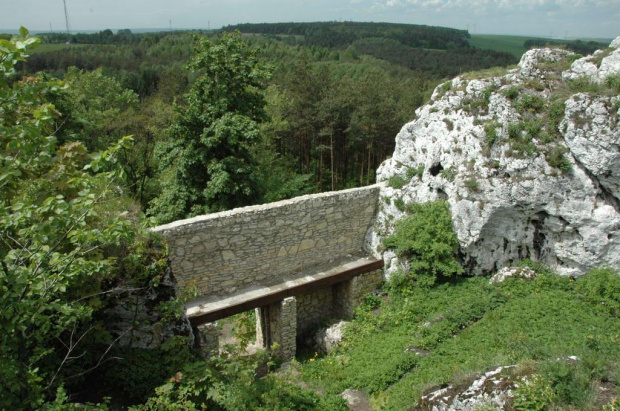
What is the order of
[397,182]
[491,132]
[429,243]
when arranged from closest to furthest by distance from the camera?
1. [491,132]
2. [429,243]
3. [397,182]

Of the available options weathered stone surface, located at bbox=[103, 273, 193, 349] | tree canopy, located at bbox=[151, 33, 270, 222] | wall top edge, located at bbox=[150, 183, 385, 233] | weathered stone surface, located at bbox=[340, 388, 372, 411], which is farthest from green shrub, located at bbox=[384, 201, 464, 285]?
weathered stone surface, located at bbox=[103, 273, 193, 349]

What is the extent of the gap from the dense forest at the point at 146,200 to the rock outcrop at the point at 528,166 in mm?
1178

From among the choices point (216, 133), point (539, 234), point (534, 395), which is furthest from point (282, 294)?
point (534, 395)

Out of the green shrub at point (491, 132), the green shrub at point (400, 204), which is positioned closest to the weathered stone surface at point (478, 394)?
the green shrub at point (400, 204)

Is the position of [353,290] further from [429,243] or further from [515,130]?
[515,130]

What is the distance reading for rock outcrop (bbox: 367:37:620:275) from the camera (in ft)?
33.2

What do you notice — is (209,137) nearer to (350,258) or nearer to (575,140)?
(350,258)

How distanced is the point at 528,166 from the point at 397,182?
335cm

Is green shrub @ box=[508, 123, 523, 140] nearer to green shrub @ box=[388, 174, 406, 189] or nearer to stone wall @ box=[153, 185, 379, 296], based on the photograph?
green shrub @ box=[388, 174, 406, 189]

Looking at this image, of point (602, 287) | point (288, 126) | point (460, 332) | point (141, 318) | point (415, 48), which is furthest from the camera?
point (415, 48)

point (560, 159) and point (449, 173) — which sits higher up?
point (560, 159)

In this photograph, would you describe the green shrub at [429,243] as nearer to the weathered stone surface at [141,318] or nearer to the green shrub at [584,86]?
the green shrub at [584,86]

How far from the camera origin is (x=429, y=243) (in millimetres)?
11078

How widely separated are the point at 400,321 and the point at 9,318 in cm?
834
